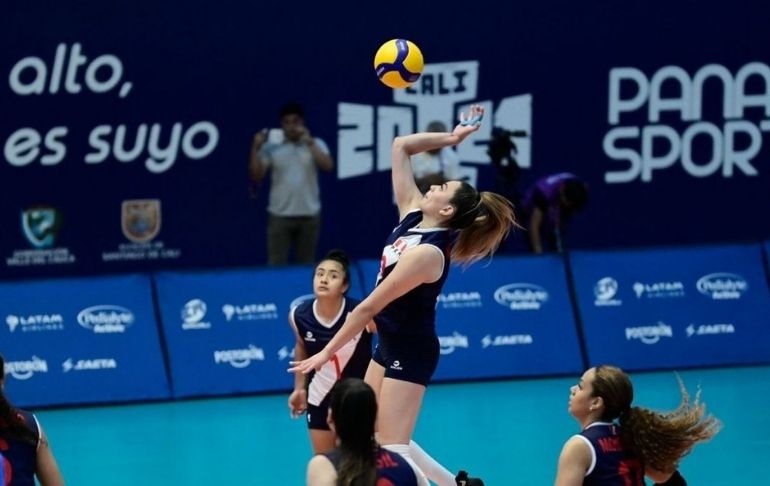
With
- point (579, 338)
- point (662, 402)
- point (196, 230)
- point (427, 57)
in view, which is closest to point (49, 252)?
point (196, 230)

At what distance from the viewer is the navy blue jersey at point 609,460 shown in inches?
265

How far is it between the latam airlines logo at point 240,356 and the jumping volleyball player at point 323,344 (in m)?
3.74

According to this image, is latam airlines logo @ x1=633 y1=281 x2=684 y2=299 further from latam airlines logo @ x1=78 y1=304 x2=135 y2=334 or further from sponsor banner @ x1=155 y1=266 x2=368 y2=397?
latam airlines logo @ x1=78 y1=304 x2=135 y2=334

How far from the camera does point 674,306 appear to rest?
563 inches

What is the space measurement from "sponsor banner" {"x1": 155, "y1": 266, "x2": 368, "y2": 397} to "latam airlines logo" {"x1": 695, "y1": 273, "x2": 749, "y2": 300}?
3.63m

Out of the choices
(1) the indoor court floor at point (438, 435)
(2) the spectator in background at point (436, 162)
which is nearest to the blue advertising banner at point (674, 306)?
(1) the indoor court floor at point (438, 435)

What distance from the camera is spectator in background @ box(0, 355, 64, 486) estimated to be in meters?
6.30

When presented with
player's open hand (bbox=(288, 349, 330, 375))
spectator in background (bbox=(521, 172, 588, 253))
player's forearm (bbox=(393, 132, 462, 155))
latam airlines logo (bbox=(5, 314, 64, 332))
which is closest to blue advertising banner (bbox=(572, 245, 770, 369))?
spectator in background (bbox=(521, 172, 588, 253))

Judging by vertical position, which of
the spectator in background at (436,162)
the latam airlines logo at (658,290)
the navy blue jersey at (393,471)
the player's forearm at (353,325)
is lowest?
the latam airlines logo at (658,290)

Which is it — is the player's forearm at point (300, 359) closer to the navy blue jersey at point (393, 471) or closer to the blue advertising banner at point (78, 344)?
the navy blue jersey at point (393, 471)

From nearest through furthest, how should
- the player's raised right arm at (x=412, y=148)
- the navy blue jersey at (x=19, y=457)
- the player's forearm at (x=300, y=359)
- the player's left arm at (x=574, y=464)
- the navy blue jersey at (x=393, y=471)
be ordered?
the navy blue jersey at (x=393, y=471)
the navy blue jersey at (x=19, y=457)
the player's left arm at (x=574, y=464)
the player's raised right arm at (x=412, y=148)
the player's forearm at (x=300, y=359)

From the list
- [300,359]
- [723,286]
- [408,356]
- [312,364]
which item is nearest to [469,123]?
[408,356]

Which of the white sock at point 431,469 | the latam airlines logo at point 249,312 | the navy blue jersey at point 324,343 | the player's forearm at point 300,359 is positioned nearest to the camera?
the white sock at point 431,469

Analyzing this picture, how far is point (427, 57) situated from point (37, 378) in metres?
5.69
